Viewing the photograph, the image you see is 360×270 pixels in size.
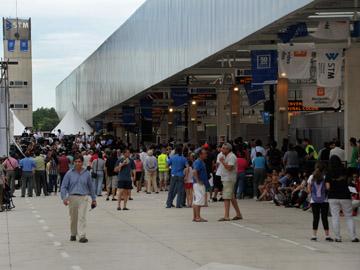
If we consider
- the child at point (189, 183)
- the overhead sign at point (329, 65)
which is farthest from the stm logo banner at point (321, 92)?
the child at point (189, 183)

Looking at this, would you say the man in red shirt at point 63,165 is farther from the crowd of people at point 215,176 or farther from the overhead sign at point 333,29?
the overhead sign at point 333,29

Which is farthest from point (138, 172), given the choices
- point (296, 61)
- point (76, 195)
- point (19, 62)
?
point (19, 62)

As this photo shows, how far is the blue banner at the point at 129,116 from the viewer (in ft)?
209

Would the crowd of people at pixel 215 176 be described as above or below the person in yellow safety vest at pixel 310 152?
below

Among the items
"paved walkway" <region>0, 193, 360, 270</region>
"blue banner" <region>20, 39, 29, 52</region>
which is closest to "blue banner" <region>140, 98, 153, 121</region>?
"paved walkway" <region>0, 193, 360, 270</region>

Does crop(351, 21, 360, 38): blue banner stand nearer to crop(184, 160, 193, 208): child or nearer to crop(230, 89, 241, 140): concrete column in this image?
crop(184, 160, 193, 208): child

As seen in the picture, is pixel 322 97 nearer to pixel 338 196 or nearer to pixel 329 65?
pixel 329 65

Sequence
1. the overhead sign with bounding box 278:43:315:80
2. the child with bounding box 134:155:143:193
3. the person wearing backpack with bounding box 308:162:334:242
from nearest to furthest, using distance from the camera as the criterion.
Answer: the person wearing backpack with bounding box 308:162:334:242
the overhead sign with bounding box 278:43:315:80
the child with bounding box 134:155:143:193

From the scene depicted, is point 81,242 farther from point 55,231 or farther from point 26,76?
point 26,76

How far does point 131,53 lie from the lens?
5794 cm

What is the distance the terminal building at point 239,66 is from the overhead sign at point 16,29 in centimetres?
4545

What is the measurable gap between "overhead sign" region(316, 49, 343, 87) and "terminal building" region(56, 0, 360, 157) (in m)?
0.03

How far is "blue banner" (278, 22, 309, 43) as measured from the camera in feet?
76.7

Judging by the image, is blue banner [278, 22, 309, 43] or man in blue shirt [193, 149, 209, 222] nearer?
man in blue shirt [193, 149, 209, 222]
